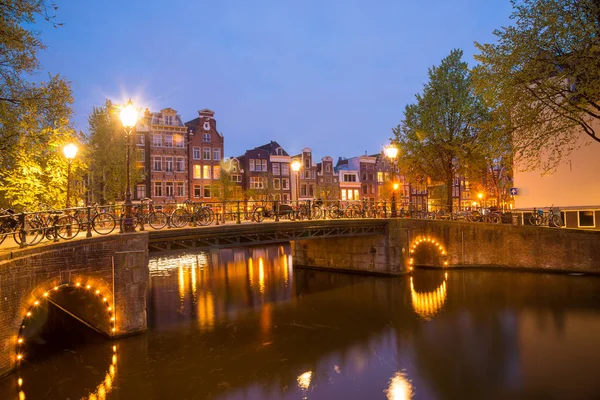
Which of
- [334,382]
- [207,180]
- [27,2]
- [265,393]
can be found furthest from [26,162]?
[207,180]

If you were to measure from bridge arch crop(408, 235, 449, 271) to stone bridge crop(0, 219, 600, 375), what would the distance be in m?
→ 0.07

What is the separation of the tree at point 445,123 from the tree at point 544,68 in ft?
45.2

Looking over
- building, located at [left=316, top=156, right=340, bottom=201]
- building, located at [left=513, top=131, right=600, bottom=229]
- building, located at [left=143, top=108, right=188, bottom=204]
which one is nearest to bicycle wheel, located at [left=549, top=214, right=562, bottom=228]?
building, located at [left=513, top=131, right=600, bottom=229]

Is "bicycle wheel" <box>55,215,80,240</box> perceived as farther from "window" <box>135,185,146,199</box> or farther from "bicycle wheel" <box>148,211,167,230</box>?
"window" <box>135,185,146,199</box>

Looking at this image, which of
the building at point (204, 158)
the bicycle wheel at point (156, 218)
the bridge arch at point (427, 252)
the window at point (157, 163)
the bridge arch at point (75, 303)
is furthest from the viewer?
the building at point (204, 158)

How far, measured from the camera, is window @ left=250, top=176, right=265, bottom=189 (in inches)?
2426

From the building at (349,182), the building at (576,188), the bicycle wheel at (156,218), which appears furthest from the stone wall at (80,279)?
the building at (349,182)

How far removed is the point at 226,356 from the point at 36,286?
6757 mm

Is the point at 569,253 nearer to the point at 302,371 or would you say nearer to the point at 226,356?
the point at 302,371

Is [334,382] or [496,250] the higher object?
[496,250]

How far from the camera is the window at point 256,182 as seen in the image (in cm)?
6162

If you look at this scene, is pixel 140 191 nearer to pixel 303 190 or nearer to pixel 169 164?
pixel 169 164

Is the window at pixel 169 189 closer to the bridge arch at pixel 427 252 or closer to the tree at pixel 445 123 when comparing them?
the tree at pixel 445 123

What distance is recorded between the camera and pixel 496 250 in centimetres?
2959
